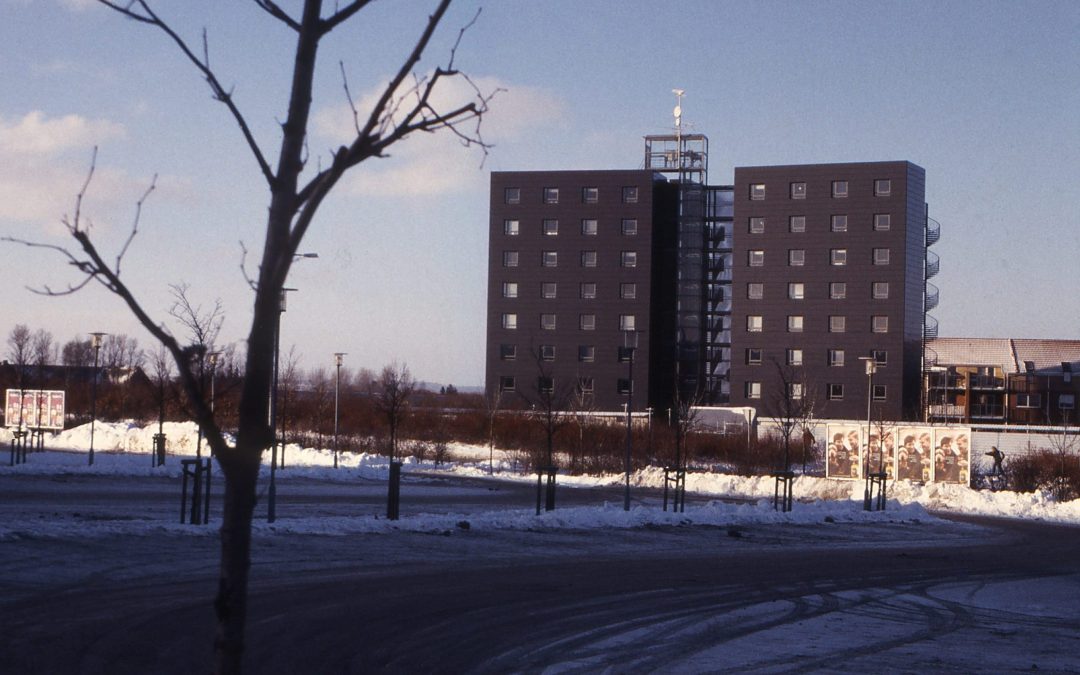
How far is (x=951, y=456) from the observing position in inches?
1779

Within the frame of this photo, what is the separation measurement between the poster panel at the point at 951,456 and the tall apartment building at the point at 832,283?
3522cm

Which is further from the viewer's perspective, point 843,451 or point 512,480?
point 512,480

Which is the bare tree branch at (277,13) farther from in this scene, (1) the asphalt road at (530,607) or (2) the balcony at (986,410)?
(2) the balcony at (986,410)

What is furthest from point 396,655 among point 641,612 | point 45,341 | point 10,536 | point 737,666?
point 45,341

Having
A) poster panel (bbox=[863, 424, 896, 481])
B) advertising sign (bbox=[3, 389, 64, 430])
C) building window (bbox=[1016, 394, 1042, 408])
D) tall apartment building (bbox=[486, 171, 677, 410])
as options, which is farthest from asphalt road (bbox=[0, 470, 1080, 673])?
building window (bbox=[1016, 394, 1042, 408])

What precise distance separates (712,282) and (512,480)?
48.3 meters

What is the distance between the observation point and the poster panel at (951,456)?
44781mm

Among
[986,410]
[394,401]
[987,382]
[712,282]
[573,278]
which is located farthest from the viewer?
[986,410]

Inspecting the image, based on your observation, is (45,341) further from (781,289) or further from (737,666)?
(737,666)

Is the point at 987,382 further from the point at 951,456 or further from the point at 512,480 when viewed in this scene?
the point at 512,480

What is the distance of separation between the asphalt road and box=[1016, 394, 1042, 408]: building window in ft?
277

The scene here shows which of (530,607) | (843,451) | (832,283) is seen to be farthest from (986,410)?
(530,607)

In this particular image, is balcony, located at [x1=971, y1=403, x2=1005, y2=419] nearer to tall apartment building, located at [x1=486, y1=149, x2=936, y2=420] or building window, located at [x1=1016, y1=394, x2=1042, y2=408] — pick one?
building window, located at [x1=1016, y1=394, x2=1042, y2=408]

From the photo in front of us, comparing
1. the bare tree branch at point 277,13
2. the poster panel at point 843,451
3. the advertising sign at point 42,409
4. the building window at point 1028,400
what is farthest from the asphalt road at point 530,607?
the building window at point 1028,400
